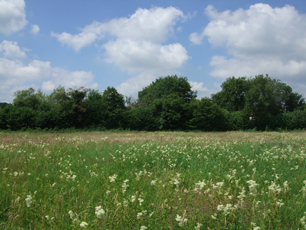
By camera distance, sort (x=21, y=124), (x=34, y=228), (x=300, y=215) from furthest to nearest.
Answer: (x=21, y=124)
(x=300, y=215)
(x=34, y=228)

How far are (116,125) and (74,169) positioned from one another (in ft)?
99.0

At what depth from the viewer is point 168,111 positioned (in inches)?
1577

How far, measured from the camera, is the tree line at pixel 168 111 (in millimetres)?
31188

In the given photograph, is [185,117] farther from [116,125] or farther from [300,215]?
[300,215]

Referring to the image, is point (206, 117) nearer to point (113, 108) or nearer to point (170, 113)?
point (170, 113)

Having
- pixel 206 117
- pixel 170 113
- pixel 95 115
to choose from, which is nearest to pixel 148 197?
pixel 95 115

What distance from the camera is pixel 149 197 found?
4062 millimetres

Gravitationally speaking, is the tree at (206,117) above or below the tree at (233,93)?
below

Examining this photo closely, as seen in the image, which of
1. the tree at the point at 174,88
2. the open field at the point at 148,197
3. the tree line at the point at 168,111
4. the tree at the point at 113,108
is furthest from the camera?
the tree at the point at 174,88

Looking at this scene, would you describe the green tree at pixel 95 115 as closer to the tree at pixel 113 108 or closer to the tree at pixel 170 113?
the tree at pixel 113 108

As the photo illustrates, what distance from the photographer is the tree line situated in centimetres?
3119

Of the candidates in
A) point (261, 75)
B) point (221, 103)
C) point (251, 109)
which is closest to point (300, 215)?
point (251, 109)

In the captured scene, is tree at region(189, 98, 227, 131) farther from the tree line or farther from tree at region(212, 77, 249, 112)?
tree at region(212, 77, 249, 112)

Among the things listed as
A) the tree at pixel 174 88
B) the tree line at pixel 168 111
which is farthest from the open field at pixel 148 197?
the tree at pixel 174 88
